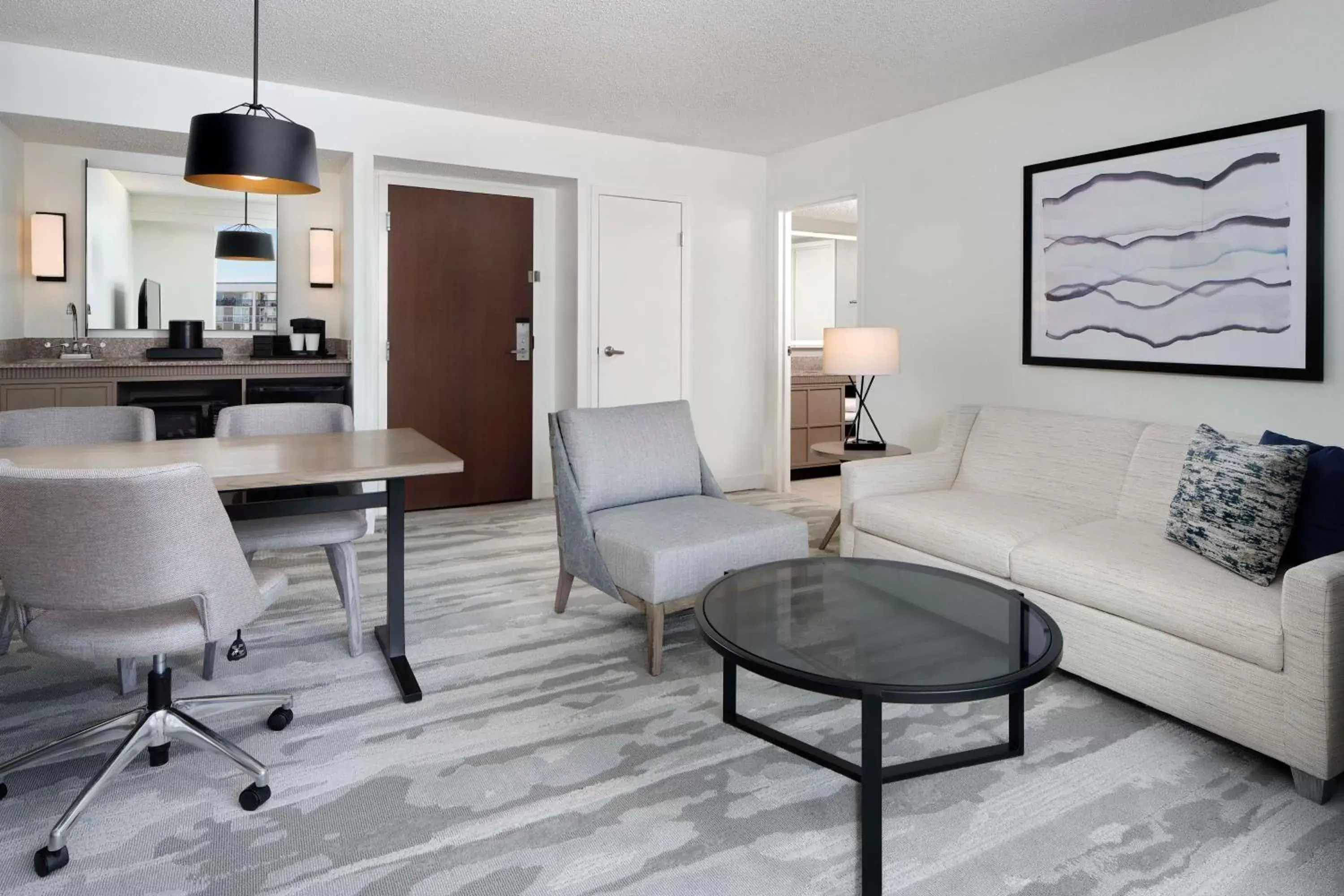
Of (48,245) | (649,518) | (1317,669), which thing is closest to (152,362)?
(48,245)

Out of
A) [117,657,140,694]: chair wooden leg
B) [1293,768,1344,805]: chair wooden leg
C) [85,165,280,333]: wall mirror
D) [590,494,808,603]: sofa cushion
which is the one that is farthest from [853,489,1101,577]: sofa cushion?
[85,165,280,333]: wall mirror

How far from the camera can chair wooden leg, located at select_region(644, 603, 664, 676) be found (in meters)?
2.78

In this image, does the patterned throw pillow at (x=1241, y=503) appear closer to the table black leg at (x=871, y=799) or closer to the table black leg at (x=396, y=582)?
the table black leg at (x=871, y=799)

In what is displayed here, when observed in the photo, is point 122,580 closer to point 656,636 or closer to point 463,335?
point 656,636

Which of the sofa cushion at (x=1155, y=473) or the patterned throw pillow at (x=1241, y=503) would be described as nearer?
the patterned throw pillow at (x=1241, y=503)

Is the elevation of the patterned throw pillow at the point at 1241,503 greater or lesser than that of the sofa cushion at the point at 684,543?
greater

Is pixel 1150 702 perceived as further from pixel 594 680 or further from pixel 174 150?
pixel 174 150

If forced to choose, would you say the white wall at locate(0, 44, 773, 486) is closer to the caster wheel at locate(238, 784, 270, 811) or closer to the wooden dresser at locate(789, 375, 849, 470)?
the wooden dresser at locate(789, 375, 849, 470)

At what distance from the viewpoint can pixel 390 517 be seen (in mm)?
2818

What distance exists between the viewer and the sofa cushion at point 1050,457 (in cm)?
332

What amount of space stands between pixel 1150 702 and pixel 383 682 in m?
2.28

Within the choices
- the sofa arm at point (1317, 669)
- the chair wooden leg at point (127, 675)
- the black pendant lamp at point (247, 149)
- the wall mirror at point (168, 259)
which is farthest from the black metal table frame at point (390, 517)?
the wall mirror at point (168, 259)

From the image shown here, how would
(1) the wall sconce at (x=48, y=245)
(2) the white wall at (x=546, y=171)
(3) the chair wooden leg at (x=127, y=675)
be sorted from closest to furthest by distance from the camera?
(3) the chair wooden leg at (x=127, y=675) → (2) the white wall at (x=546, y=171) → (1) the wall sconce at (x=48, y=245)

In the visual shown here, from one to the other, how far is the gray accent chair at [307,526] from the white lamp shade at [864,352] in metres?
2.27
